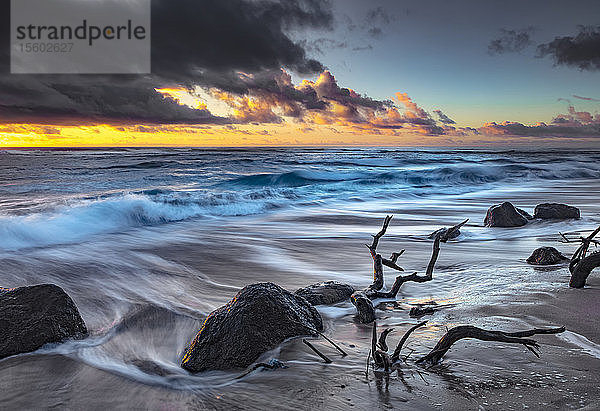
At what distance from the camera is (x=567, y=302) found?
2.85 meters

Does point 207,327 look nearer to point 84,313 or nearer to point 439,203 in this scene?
point 84,313

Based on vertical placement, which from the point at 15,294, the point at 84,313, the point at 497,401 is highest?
the point at 15,294

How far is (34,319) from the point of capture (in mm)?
2637

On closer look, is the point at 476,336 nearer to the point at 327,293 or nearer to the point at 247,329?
the point at 247,329

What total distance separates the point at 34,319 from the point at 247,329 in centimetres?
156

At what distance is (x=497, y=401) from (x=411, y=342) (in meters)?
0.65

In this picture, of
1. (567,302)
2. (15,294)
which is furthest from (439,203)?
(15,294)

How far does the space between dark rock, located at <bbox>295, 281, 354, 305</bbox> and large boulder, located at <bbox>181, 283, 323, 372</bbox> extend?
1.96ft

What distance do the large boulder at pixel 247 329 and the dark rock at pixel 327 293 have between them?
0.60m

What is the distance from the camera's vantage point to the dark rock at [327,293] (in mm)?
3273

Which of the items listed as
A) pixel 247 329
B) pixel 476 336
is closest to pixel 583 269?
pixel 476 336

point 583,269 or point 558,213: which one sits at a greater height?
point 558,213

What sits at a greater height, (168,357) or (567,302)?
(567,302)

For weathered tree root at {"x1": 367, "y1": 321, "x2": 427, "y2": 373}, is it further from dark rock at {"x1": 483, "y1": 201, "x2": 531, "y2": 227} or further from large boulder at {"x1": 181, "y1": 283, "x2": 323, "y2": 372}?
dark rock at {"x1": 483, "y1": 201, "x2": 531, "y2": 227}
